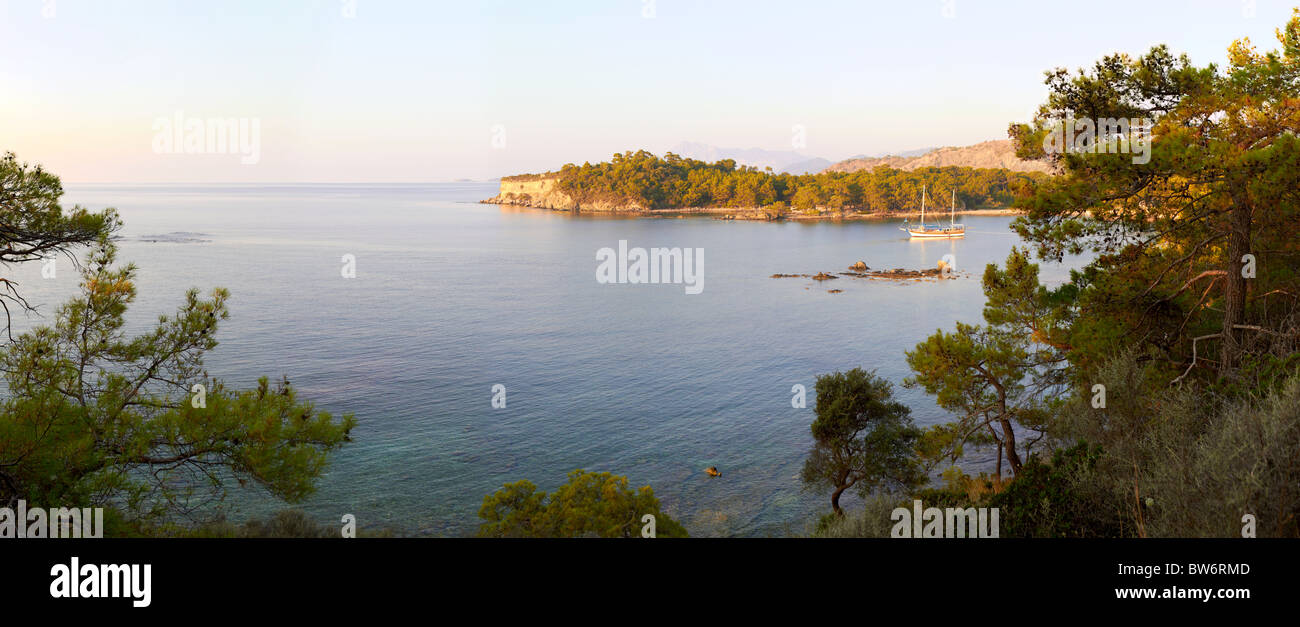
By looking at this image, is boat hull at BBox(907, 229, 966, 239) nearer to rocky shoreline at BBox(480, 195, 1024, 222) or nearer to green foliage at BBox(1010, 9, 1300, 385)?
rocky shoreline at BBox(480, 195, 1024, 222)

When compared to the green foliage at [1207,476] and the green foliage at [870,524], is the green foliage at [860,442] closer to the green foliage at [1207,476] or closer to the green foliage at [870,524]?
the green foliage at [870,524]

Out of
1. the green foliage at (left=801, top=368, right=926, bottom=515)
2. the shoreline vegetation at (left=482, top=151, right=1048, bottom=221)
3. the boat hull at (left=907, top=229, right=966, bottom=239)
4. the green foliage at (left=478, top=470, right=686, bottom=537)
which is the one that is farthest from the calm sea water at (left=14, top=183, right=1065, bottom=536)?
the shoreline vegetation at (left=482, top=151, right=1048, bottom=221)

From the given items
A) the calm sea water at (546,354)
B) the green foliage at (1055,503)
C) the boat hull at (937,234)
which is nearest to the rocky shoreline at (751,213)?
the boat hull at (937,234)

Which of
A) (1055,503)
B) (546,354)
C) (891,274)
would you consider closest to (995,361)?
(1055,503)

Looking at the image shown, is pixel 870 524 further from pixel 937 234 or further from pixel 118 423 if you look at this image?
pixel 937 234

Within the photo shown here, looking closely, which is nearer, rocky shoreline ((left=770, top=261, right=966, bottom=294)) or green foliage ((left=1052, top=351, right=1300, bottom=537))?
green foliage ((left=1052, top=351, right=1300, bottom=537))
